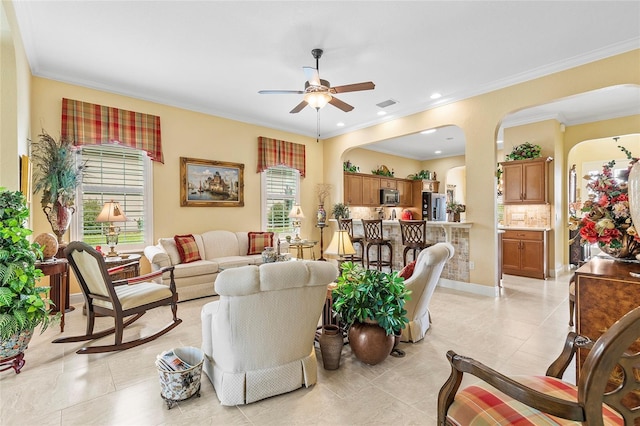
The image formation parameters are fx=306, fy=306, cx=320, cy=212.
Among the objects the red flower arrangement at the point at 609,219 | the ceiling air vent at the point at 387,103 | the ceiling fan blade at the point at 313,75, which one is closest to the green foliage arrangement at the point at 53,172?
the ceiling fan blade at the point at 313,75

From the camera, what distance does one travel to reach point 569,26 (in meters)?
3.09

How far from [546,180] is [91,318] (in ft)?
23.7

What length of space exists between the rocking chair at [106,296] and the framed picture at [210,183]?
7.67 ft

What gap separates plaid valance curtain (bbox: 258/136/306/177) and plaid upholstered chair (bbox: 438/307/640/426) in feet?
17.8

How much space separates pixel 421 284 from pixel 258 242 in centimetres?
337

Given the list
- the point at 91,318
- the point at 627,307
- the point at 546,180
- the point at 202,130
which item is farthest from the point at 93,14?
the point at 546,180

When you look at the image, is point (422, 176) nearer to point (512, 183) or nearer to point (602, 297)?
point (512, 183)

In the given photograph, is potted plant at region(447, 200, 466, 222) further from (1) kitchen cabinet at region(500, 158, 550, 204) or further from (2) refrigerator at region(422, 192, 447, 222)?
(2) refrigerator at region(422, 192, 447, 222)

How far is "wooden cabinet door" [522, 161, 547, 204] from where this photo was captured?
5.75 metres

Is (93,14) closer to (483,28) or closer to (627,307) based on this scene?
(483,28)

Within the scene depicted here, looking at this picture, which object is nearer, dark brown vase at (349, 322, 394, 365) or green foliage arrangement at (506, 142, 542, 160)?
dark brown vase at (349, 322, 394, 365)

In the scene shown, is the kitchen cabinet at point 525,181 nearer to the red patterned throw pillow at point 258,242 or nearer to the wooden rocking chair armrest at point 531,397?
the red patterned throw pillow at point 258,242

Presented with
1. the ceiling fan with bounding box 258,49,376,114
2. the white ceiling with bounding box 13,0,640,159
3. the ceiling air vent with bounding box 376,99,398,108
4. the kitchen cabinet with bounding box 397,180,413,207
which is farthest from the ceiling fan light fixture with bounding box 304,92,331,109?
the kitchen cabinet with bounding box 397,180,413,207

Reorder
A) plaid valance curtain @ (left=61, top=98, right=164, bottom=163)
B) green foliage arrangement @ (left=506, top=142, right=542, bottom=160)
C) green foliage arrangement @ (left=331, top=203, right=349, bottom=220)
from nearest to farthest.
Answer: plaid valance curtain @ (left=61, top=98, right=164, bottom=163), green foliage arrangement @ (left=506, top=142, right=542, bottom=160), green foliage arrangement @ (left=331, top=203, right=349, bottom=220)
